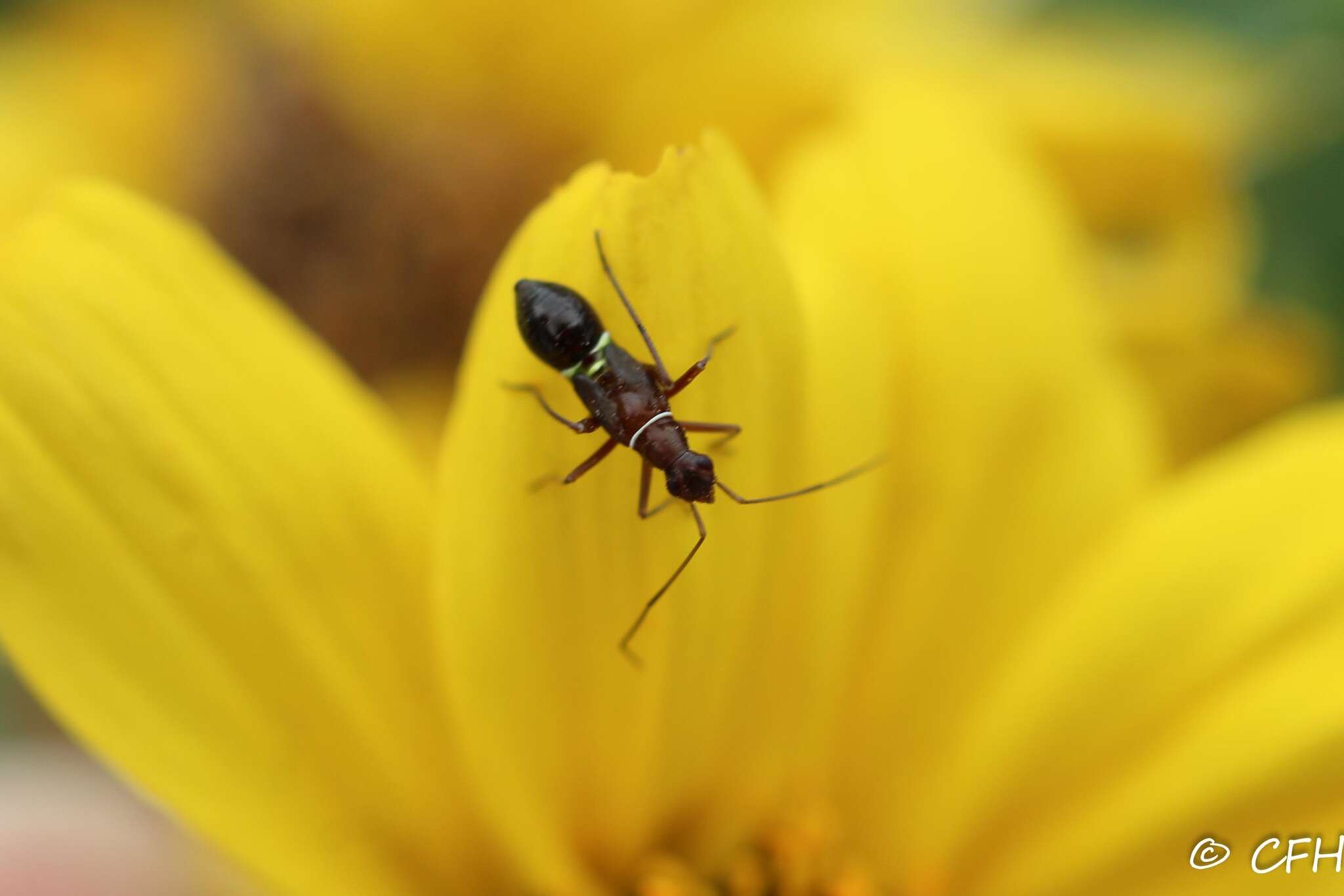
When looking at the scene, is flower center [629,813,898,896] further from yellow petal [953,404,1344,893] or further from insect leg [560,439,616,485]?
insect leg [560,439,616,485]

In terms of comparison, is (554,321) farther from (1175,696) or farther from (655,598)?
(1175,696)

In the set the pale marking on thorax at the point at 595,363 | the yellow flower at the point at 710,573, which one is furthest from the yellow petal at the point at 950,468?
the pale marking on thorax at the point at 595,363

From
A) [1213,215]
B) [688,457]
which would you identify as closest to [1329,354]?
[1213,215]

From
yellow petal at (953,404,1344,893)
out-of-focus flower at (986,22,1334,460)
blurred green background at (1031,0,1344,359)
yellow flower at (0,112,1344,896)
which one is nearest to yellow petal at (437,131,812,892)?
yellow flower at (0,112,1344,896)

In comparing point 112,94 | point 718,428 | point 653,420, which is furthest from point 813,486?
point 112,94

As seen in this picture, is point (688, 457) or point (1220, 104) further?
point (1220, 104)

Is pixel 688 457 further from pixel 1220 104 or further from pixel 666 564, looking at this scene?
pixel 1220 104

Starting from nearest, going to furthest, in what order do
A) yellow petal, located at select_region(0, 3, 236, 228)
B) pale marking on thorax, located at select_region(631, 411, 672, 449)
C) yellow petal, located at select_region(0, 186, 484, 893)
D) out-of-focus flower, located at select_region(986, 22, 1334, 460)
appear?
yellow petal, located at select_region(0, 186, 484, 893) < pale marking on thorax, located at select_region(631, 411, 672, 449) < out-of-focus flower, located at select_region(986, 22, 1334, 460) < yellow petal, located at select_region(0, 3, 236, 228)
